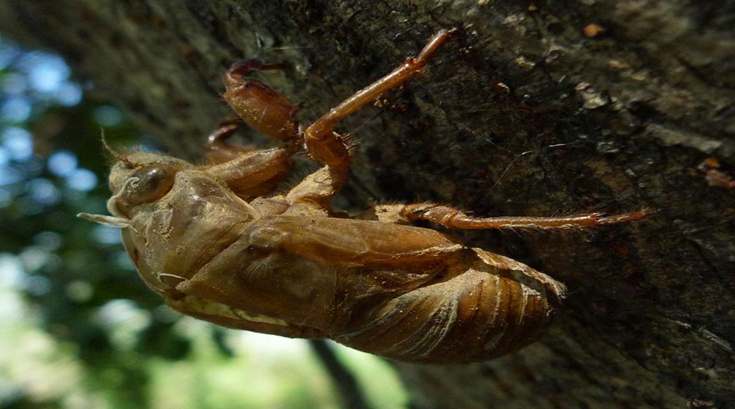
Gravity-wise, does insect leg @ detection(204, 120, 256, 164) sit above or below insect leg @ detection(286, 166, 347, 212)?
above

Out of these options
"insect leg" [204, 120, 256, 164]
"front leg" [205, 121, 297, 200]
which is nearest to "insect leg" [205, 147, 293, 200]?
"front leg" [205, 121, 297, 200]

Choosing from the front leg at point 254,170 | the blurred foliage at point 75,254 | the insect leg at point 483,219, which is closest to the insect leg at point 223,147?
the front leg at point 254,170

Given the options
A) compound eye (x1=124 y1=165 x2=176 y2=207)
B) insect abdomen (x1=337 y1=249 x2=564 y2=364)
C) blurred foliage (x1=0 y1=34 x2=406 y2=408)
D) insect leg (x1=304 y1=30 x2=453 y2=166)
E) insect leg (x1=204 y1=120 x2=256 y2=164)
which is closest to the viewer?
insect leg (x1=304 y1=30 x2=453 y2=166)

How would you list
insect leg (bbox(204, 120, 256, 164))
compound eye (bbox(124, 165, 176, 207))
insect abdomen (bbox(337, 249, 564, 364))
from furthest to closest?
insect leg (bbox(204, 120, 256, 164)) → compound eye (bbox(124, 165, 176, 207)) → insect abdomen (bbox(337, 249, 564, 364))

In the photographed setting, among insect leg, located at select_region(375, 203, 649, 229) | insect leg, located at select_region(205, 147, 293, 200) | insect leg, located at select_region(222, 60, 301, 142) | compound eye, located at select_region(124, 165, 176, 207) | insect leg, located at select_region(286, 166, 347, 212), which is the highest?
insect leg, located at select_region(222, 60, 301, 142)

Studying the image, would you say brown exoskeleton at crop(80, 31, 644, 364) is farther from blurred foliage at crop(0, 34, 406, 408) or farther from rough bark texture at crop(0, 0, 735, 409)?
blurred foliage at crop(0, 34, 406, 408)

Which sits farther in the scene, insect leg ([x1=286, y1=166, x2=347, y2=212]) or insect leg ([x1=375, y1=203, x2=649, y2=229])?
insect leg ([x1=286, y1=166, x2=347, y2=212])

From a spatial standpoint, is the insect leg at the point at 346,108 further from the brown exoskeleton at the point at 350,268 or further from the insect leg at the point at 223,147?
the insect leg at the point at 223,147
